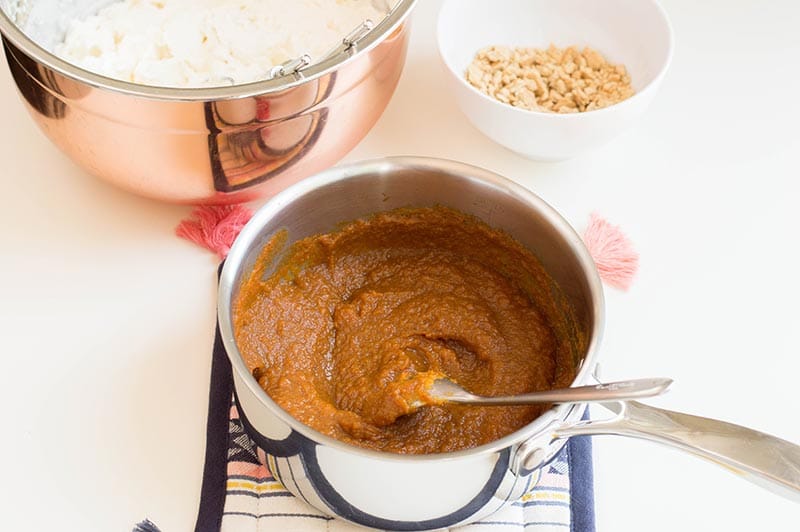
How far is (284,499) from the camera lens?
1.01 m

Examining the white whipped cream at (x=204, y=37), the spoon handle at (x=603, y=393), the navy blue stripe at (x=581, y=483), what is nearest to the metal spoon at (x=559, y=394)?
the spoon handle at (x=603, y=393)

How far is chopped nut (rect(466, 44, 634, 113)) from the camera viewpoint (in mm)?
1349

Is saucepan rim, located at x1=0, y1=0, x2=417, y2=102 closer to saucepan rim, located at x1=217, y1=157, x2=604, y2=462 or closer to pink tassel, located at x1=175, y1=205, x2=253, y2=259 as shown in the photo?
saucepan rim, located at x1=217, y1=157, x2=604, y2=462

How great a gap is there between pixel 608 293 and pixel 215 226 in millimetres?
553

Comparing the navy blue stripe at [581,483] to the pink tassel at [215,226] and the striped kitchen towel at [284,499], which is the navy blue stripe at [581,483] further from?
the pink tassel at [215,226]

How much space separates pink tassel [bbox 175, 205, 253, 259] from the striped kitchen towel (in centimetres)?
29

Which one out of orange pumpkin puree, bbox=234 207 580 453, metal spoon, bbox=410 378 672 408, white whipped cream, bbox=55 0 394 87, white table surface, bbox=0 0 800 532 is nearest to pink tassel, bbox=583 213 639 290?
white table surface, bbox=0 0 800 532

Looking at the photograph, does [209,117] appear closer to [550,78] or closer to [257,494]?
[257,494]

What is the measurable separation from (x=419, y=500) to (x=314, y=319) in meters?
0.29

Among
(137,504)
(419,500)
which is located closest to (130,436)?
(137,504)

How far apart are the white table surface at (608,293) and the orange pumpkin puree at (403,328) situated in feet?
0.44

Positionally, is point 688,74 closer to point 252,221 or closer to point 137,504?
point 252,221

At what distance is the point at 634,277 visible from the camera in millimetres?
1253

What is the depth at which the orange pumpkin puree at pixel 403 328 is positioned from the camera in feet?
3.26
